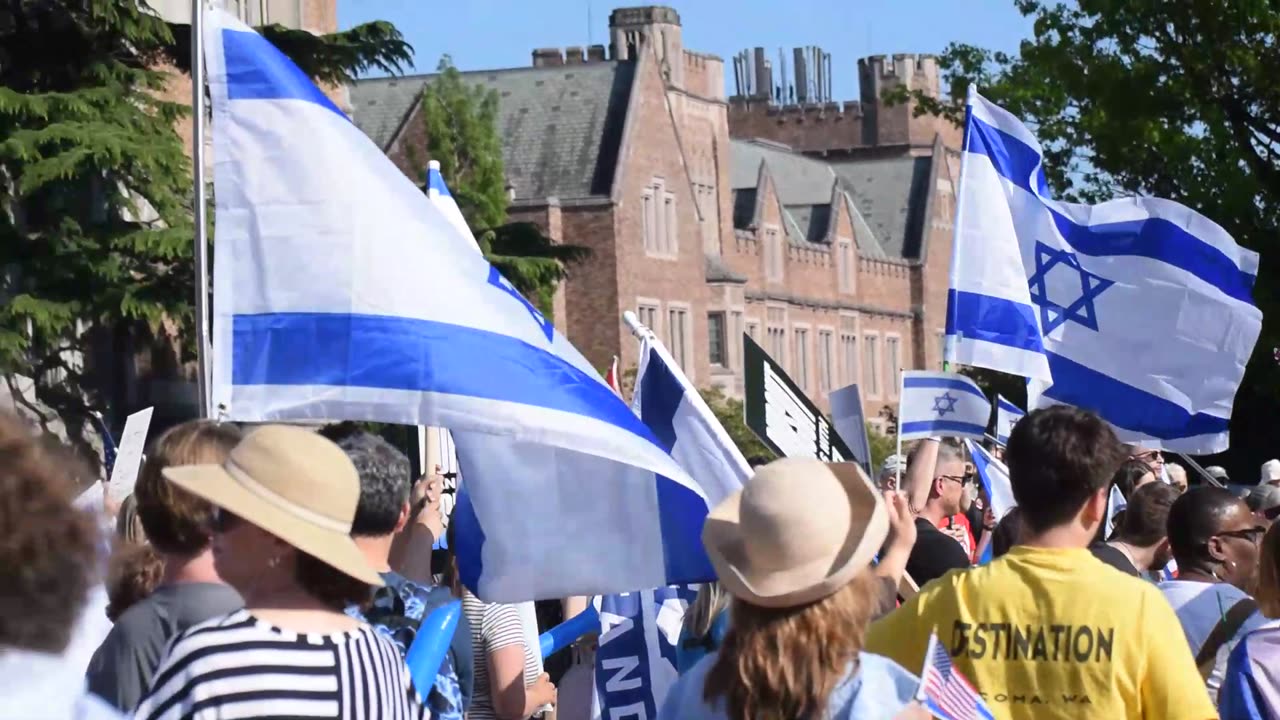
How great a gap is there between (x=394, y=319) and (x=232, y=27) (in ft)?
3.29

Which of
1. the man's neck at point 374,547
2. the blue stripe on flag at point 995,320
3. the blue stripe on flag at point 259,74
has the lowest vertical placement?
the blue stripe on flag at point 995,320

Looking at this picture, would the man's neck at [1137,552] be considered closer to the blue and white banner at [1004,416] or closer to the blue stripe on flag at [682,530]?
the blue stripe on flag at [682,530]

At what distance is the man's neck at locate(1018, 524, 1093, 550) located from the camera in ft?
14.6

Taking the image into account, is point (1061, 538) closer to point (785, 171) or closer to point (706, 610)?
point (706, 610)

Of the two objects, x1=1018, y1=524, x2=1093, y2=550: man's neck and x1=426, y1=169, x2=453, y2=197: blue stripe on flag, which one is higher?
x1=426, y1=169, x2=453, y2=197: blue stripe on flag

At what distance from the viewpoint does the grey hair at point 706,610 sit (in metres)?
5.29

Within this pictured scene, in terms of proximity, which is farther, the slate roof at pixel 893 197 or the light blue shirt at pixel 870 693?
the slate roof at pixel 893 197

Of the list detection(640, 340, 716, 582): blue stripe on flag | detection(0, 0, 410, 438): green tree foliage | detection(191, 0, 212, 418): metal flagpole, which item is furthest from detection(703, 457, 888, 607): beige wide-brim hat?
detection(0, 0, 410, 438): green tree foliage

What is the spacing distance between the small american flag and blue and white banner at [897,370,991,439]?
22.4 feet

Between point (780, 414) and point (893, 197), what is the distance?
72.1m

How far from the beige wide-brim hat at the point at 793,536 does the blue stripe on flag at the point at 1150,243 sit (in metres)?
6.52

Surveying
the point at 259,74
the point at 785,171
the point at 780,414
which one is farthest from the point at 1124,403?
the point at 785,171

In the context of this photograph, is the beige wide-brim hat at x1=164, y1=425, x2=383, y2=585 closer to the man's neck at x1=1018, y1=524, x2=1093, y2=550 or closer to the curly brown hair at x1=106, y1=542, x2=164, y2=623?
the curly brown hair at x1=106, y1=542, x2=164, y2=623

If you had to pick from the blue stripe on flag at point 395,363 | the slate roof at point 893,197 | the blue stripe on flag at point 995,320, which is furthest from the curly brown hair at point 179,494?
the slate roof at point 893,197
